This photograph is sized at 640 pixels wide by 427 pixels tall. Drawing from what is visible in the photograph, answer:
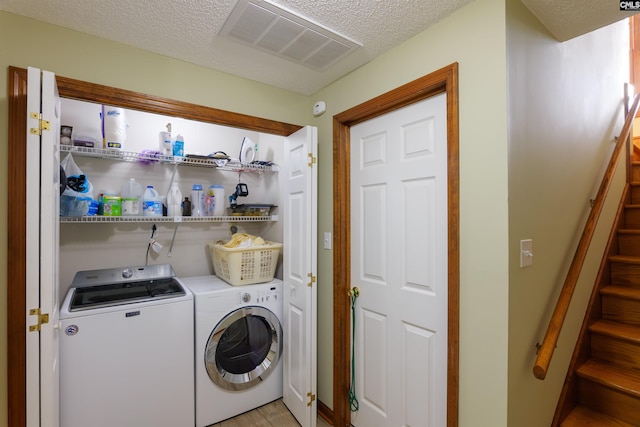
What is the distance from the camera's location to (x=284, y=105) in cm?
227

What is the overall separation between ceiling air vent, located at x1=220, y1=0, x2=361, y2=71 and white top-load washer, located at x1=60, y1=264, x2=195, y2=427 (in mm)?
1604

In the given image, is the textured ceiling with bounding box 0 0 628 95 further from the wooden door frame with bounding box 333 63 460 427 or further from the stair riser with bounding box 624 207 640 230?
the stair riser with bounding box 624 207 640 230

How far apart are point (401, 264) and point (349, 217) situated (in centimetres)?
50

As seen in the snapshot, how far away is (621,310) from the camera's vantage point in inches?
78.8

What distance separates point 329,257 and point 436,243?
0.80 metres

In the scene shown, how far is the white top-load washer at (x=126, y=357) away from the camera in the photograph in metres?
1.61

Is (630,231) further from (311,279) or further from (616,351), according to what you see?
(311,279)

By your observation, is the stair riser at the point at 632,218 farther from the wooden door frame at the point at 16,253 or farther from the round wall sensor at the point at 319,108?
the wooden door frame at the point at 16,253

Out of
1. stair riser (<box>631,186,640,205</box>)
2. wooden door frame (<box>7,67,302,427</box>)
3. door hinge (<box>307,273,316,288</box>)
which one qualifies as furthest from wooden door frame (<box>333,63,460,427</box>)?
stair riser (<box>631,186,640,205</box>)

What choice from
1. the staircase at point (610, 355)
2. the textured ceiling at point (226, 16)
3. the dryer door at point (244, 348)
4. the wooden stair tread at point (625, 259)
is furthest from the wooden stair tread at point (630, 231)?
the dryer door at point (244, 348)

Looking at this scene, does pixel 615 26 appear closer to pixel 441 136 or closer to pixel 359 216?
pixel 441 136

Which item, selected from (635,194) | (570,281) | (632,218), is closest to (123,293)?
(570,281)

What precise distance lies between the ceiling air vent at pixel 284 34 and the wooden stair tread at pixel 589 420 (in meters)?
2.36

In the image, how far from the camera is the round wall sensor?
2215 mm
